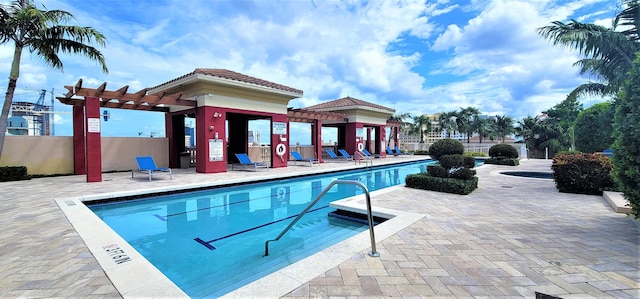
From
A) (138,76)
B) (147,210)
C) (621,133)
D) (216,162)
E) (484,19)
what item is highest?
(484,19)

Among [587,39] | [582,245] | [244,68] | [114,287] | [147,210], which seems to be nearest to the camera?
[114,287]

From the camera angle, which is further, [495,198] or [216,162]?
[216,162]

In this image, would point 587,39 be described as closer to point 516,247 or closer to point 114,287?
point 516,247

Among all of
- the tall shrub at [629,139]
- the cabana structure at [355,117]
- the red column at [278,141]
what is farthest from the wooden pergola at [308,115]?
the tall shrub at [629,139]

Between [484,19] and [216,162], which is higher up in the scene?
[484,19]

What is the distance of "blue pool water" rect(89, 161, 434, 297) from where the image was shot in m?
3.60

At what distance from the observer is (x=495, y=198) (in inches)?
271

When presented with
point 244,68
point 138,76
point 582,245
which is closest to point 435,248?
point 582,245

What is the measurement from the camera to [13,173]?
371 inches

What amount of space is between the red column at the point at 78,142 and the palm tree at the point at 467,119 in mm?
32479

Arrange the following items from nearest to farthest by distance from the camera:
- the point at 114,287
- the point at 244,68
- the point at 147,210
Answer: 1. the point at 114,287
2. the point at 147,210
3. the point at 244,68

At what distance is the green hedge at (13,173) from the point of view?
9242mm

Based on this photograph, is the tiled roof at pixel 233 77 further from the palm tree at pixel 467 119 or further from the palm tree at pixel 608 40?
the palm tree at pixel 467 119

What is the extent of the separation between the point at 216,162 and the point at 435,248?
1027 centimetres
